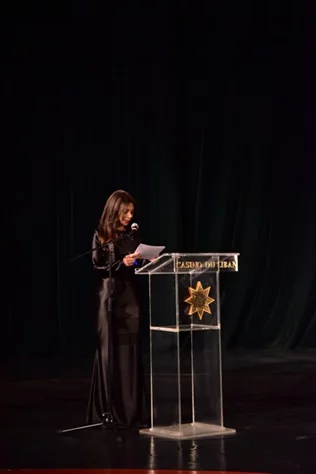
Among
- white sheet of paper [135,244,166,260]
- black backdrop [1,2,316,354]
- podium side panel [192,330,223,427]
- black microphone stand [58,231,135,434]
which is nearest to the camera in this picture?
white sheet of paper [135,244,166,260]

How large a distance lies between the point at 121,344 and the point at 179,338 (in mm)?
431

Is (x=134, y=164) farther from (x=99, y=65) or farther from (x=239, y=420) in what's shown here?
(x=239, y=420)

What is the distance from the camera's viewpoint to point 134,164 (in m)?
9.84

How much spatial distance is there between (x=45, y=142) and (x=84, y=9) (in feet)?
4.44

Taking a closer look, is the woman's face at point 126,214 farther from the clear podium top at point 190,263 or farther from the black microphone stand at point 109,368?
the clear podium top at point 190,263

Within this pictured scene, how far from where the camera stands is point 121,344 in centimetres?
568

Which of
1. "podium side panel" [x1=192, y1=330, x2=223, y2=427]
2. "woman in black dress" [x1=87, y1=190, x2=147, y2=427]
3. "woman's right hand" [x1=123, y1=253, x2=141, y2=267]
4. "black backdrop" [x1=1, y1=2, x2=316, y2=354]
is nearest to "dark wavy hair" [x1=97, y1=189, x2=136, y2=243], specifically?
"woman in black dress" [x1=87, y1=190, x2=147, y2=427]

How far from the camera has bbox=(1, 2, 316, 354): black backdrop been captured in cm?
969

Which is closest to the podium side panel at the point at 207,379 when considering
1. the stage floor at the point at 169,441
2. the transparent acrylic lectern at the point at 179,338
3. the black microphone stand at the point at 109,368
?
the transparent acrylic lectern at the point at 179,338

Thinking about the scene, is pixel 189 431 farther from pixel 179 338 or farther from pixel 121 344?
pixel 121 344

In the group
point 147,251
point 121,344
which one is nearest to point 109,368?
point 121,344

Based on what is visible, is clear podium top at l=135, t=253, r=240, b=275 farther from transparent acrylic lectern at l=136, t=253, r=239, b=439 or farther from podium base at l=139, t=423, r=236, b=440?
podium base at l=139, t=423, r=236, b=440

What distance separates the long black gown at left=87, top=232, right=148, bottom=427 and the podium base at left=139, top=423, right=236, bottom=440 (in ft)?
0.80

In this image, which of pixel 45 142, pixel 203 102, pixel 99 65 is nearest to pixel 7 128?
pixel 45 142
